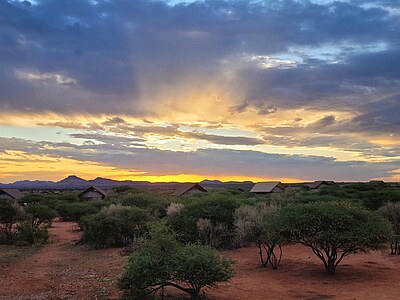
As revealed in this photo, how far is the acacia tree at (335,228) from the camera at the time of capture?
1716 cm

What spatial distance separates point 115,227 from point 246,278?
12.4 meters

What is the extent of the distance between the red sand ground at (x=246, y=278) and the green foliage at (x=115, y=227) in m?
2.95

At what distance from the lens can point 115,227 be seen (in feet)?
90.6

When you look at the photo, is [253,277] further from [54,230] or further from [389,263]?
[54,230]

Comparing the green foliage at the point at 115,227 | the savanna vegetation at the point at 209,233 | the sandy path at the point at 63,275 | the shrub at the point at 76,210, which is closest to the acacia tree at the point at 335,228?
the savanna vegetation at the point at 209,233

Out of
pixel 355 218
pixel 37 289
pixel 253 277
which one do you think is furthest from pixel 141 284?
pixel 355 218

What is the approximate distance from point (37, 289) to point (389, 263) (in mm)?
15484

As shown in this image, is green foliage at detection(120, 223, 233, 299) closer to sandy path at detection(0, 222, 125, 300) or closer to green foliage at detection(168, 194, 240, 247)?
sandy path at detection(0, 222, 125, 300)

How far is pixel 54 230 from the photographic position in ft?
127

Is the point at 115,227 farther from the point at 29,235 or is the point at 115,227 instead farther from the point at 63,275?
the point at 63,275

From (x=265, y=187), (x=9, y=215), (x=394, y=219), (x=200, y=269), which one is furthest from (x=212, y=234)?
(x=265, y=187)

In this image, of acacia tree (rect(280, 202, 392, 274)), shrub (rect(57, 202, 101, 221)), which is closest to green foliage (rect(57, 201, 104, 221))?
shrub (rect(57, 202, 101, 221))

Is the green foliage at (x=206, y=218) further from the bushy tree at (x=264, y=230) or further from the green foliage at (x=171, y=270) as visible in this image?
the green foliage at (x=171, y=270)

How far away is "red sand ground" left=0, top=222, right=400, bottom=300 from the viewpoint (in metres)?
14.5
